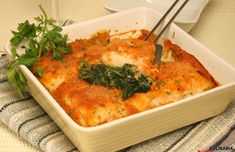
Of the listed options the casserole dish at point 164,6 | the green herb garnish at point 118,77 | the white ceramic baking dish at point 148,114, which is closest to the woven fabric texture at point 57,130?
the white ceramic baking dish at point 148,114

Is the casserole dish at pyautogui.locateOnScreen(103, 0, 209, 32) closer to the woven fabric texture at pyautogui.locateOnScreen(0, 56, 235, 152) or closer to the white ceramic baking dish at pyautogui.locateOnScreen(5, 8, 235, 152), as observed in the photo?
the white ceramic baking dish at pyautogui.locateOnScreen(5, 8, 235, 152)

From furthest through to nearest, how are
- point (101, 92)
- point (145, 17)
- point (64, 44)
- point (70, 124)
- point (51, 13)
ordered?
1. point (51, 13)
2. point (145, 17)
3. point (64, 44)
4. point (101, 92)
5. point (70, 124)

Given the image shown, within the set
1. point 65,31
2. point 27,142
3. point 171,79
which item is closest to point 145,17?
point 65,31

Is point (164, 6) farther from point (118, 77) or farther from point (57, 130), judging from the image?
point (57, 130)

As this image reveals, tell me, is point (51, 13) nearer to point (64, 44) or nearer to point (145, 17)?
point (145, 17)

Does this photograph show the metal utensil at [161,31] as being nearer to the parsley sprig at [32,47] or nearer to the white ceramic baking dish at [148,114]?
the white ceramic baking dish at [148,114]

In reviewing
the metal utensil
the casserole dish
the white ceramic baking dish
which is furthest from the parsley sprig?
the casserole dish
